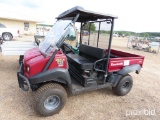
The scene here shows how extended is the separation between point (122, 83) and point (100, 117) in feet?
→ 3.82

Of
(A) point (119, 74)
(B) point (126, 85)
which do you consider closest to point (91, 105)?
(A) point (119, 74)

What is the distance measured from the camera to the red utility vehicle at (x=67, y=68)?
97.0 inches

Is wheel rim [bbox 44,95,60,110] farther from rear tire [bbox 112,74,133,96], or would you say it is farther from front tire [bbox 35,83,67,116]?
rear tire [bbox 112,74,133,96]

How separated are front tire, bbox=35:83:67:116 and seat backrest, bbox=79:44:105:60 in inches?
46.4

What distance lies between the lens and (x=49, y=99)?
2670 millimetres

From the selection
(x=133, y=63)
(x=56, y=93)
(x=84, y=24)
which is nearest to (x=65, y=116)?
(x=56, y=93)

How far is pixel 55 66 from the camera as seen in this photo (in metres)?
2.52

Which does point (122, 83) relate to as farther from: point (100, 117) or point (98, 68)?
point (100, 117)

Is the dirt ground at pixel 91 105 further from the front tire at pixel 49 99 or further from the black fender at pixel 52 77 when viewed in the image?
the black fender at pixel 52 77

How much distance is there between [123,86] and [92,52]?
126 cm

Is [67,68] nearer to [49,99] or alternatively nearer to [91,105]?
[49,99]

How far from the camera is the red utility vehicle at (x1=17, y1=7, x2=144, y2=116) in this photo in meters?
2.46

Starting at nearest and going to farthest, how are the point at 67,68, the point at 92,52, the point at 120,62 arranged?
1. the point at 67,68
2. the point at 120,62
3. the point at 92,52

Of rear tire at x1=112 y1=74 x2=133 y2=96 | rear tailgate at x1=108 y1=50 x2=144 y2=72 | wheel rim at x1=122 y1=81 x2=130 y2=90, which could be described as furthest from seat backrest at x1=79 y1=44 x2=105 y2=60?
wheel rim at x1=122 y1=81 x2=130 y2=90
